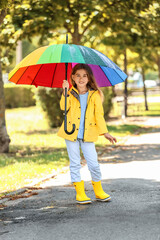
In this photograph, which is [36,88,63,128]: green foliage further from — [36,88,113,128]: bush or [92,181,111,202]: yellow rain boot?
[92,181,111,202]: yellow rain boot

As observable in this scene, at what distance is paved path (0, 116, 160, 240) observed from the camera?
4343mm

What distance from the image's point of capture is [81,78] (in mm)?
5605

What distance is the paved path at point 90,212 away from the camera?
4.34 metres

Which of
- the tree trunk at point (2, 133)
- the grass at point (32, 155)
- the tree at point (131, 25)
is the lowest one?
the grass at point (32, 155)

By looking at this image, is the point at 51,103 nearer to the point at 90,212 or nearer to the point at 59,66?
the point at 59,66

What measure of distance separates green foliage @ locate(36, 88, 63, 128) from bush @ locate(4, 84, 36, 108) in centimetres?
1220

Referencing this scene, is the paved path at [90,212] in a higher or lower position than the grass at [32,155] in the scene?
higher

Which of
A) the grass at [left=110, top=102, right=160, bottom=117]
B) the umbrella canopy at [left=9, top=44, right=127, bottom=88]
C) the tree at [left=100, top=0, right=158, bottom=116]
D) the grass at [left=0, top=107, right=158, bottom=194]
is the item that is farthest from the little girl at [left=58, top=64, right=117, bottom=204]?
the grass at [left=110, top=102, right=160, bottom=117]

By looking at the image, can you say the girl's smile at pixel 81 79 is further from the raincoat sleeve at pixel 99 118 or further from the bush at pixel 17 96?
the bush at pixel 17 96

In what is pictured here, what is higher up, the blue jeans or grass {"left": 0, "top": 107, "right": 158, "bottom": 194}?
the blue jeans

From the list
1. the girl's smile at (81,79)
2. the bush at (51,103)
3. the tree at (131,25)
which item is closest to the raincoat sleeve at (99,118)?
the girl's smile at (81,79)

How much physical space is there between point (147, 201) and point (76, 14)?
839 centimetres

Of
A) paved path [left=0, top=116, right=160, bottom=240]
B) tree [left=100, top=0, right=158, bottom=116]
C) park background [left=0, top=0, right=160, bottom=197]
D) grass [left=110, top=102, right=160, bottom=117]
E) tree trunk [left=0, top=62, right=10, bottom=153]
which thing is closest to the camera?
paved path [left=0, top=116, right=160, bottom=240]

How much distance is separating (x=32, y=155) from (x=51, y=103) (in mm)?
6673
